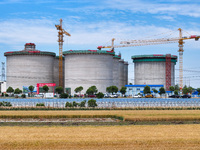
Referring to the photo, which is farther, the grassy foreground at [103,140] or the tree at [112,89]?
the tree at [112,89]

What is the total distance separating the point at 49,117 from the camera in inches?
2254

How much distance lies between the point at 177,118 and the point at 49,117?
23370 millimetres

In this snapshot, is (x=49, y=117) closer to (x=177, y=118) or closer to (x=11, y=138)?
(x=177, y=118)

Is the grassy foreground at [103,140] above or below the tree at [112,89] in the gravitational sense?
below

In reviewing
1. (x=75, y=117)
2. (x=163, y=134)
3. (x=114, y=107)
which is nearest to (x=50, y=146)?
(x=163, y=134)

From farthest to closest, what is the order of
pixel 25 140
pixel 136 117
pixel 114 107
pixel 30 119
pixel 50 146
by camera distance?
pixel 114 107 < pixel 30 119 < pixel 136 117 < pixel 25 140 < pixel 50 146

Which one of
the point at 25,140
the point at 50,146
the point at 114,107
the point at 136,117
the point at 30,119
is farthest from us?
the point at 114,107

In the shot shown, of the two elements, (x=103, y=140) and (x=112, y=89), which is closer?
(x=103, y=140)

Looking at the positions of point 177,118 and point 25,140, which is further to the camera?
point 177,118

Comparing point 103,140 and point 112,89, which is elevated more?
point 112,89

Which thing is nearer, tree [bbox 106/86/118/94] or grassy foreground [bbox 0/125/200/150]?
grassy foreground [bbox 0/125/200/150]

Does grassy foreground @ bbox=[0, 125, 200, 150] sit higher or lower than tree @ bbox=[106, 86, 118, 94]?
lower

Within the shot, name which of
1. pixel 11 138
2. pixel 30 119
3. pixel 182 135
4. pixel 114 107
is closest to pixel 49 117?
pixel 30 119

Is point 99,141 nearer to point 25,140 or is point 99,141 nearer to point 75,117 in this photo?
point 25,140
